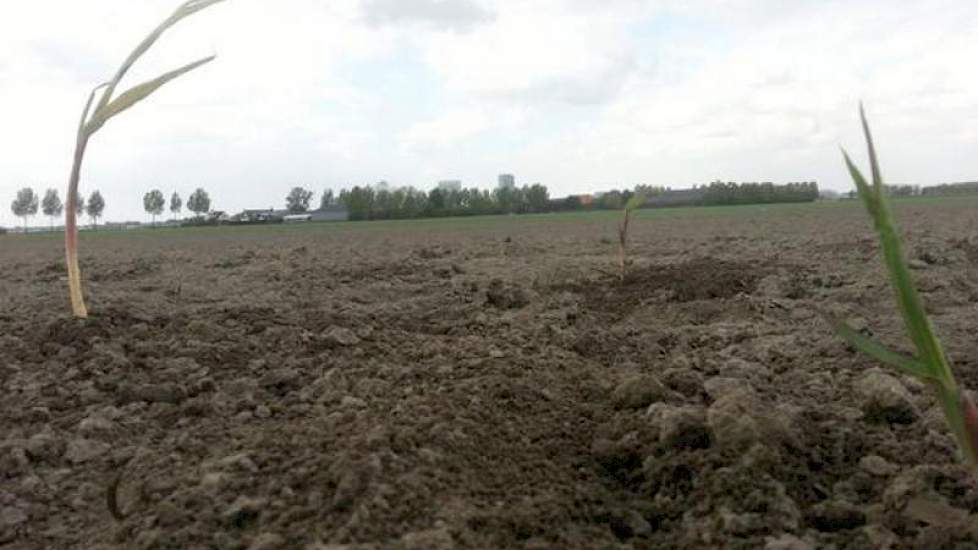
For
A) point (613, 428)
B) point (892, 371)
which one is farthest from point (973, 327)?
point (613, 428)

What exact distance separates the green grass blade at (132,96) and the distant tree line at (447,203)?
132ft

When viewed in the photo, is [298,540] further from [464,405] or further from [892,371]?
[892,371]

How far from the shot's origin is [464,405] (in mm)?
1855

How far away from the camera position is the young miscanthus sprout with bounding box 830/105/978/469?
3.74 ft

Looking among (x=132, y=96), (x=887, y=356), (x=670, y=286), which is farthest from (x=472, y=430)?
(x=670, y=286)

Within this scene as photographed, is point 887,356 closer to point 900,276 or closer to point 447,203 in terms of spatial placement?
point 900,276

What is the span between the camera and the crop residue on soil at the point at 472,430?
4.46 ft

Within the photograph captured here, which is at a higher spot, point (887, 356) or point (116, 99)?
point (116, 99)

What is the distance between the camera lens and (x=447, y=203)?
48.4 meters

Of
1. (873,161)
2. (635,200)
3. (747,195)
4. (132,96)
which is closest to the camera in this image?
(873,161)

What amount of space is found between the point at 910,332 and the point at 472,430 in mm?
836

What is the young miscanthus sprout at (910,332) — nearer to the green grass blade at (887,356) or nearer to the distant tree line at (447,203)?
the green grass blade at (887,356)

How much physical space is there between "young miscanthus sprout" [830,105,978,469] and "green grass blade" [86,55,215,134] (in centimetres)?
217

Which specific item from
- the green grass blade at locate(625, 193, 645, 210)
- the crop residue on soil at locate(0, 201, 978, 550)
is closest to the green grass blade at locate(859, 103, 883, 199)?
the crop residue on soil at locate(0, 201, 978, 550)
